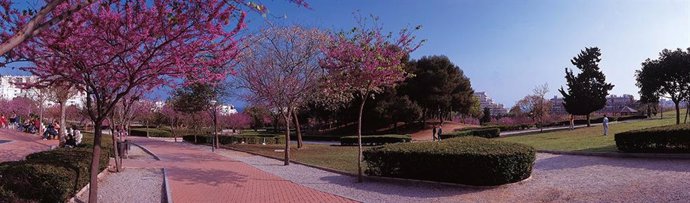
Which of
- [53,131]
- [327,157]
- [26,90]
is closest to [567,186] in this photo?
[327,157]

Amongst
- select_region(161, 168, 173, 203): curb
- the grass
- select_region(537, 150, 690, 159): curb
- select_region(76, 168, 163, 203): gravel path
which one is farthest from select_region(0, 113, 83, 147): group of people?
select_region(537, 150, 690, 159): curb

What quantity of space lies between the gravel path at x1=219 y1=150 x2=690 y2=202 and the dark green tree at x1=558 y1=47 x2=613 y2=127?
28536mm

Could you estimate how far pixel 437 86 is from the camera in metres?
48.8

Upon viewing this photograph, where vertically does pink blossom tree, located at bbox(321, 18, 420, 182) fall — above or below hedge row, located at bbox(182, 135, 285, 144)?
above

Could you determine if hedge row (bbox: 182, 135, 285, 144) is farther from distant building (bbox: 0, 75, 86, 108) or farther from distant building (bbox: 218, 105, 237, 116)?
distant building (bbox: 0, 75, 86, 108)

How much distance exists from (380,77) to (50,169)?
7.78 m

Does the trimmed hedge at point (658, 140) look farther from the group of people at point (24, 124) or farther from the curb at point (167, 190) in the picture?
the group of people at point (24, 124)

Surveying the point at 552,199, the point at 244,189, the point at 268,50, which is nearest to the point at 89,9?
the point at 244,189

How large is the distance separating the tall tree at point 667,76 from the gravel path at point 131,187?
32152mm

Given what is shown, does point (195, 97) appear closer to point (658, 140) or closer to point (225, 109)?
point (225, 109)

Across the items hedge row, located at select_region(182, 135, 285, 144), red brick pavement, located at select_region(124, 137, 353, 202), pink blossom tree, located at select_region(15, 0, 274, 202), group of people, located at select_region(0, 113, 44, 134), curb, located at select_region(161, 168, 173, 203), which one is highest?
pink blossom tree, located at select_region(15, 0, 274, 202)

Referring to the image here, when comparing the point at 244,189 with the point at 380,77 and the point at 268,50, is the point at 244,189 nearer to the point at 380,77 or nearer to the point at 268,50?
the point at 380,77

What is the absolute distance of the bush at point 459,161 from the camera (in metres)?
10.1

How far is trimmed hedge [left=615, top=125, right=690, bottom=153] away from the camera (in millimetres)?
12508
